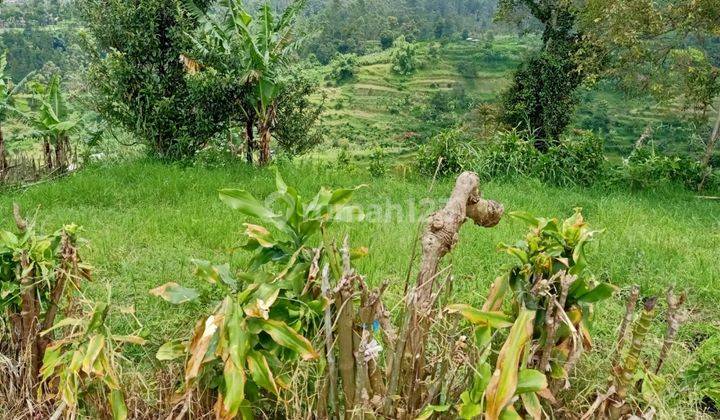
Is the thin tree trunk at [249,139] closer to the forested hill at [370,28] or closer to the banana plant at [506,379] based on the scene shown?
the banana plant at [506,379]

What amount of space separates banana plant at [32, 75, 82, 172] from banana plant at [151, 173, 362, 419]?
7924mm

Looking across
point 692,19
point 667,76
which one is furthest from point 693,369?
point 667,76

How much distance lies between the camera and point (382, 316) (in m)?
2.07

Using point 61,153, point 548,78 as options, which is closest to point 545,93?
point 548,78

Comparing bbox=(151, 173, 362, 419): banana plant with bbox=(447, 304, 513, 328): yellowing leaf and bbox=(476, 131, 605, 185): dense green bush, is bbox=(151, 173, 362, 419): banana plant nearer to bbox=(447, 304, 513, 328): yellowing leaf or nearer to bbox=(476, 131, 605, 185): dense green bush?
bbox=(447, 304, 513, 328): yellowing leaf

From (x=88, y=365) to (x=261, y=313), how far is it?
2.38 feet

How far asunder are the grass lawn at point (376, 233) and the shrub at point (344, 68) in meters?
52.9

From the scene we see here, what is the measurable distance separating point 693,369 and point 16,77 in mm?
55605

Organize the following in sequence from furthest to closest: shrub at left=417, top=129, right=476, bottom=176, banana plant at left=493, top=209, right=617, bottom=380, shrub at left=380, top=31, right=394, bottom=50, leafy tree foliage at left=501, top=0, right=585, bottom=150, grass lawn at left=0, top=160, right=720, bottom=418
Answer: shrub at left=380, top=31, right=394, bottom=50
leafy tree foliage at left=501, top=0, right=585, bottom=150
shrub at left=417, top=129, right=476, bottom=176
grass lawn at left=0, top=160, right=720, bottom=418
banana plant at left=493, top=209, right=617, bottom=380

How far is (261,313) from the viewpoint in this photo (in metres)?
1.99

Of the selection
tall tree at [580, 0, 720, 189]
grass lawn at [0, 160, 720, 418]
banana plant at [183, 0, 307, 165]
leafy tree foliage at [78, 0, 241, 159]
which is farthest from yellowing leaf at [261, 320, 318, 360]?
tall tree at [580, 0, 720, 189]

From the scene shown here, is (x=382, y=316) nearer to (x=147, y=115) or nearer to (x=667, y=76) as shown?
(x=147, y=115)

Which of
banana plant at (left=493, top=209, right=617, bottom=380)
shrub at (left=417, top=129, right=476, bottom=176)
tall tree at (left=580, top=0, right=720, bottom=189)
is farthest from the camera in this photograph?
tall tree at (left=580, top=0, right=720, bottom=189)

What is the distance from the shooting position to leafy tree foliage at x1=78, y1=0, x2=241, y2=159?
838cm
